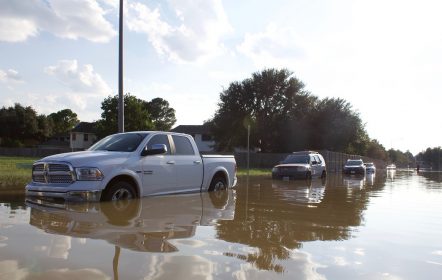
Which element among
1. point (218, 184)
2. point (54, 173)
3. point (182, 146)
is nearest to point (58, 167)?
point (54, 173)

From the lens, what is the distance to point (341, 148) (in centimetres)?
5309

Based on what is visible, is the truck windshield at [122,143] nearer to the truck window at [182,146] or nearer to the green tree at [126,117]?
the truck window at [182,146]

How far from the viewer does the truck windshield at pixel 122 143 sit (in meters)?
9.95

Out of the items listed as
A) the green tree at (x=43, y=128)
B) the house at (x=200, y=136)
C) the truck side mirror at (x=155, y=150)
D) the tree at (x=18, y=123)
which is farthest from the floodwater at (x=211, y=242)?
the green tree at (x=43, y=128)

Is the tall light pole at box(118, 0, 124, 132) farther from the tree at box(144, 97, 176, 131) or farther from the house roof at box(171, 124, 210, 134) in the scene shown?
the tree at box(144, 97, 176, 131)

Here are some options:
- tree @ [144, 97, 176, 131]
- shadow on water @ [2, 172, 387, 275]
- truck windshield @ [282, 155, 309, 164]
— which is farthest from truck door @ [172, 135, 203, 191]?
tree @ [144, 97, 176, 131]

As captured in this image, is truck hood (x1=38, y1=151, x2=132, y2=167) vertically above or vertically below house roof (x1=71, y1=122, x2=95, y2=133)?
below

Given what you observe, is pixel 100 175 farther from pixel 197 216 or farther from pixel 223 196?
pixel 223 196

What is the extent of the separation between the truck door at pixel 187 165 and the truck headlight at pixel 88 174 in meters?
2.40

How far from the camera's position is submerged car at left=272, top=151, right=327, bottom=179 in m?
22.9

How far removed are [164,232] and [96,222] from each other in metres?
1.26

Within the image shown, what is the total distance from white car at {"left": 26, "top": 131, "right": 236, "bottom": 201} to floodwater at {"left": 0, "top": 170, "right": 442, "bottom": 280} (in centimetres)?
34

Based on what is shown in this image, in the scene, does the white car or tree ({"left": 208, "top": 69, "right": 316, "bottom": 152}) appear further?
tree ({"left": 208, "top": 69, "right": 316, "bottom": 152})

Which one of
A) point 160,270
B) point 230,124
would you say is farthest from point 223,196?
point 230,124
